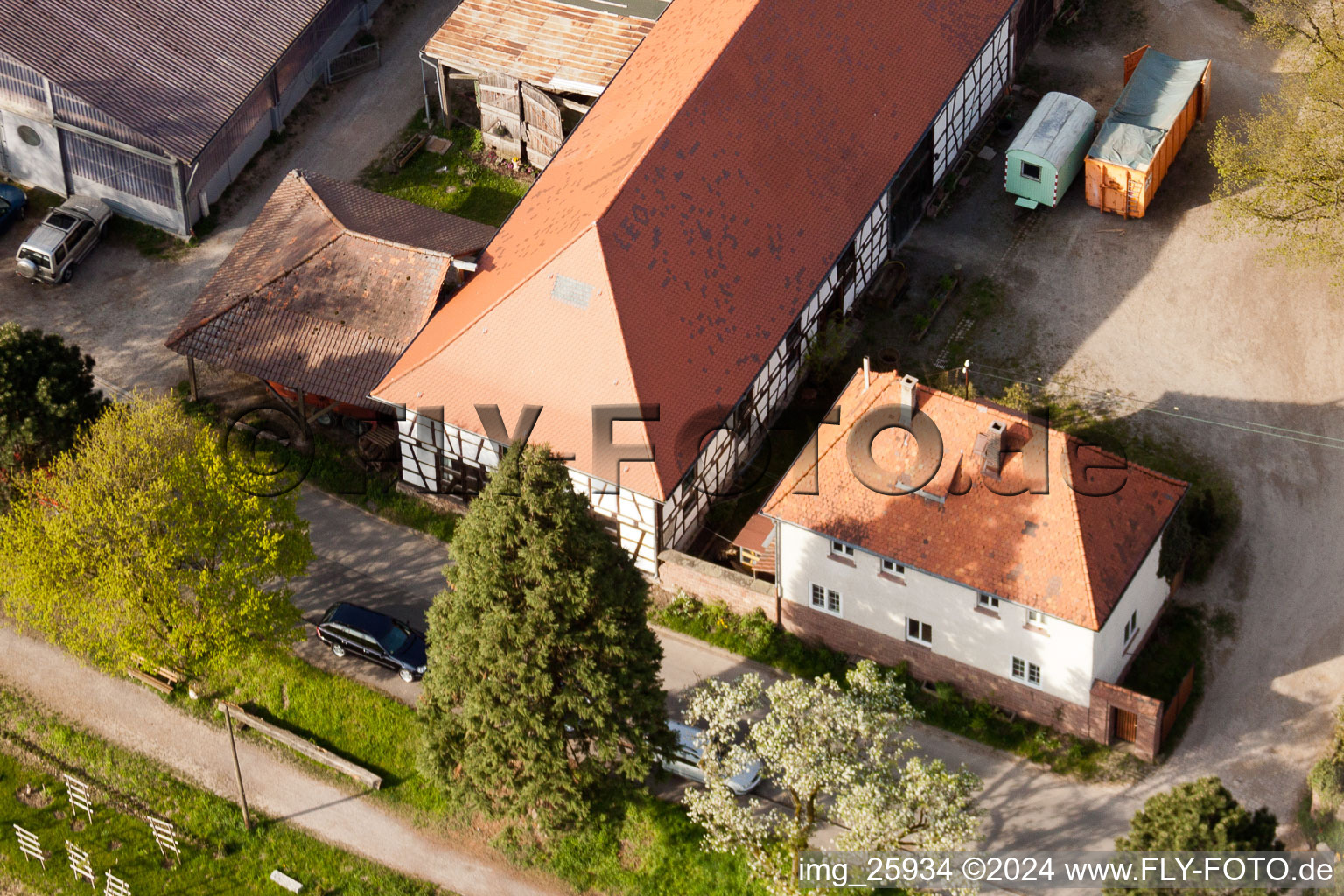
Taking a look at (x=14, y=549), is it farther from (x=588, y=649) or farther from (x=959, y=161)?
(x=959, y=161)

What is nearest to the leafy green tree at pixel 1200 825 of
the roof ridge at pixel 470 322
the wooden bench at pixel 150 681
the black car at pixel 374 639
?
the black car at pixel 374 639

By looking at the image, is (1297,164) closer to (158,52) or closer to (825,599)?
(825,599)

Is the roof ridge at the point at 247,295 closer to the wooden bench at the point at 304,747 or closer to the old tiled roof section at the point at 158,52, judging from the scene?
the old tiled roof section at the point at 158,52

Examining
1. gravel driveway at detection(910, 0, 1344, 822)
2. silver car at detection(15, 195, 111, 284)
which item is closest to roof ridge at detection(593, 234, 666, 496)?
gravel driveway at detection(910, 0, 1344, 822)

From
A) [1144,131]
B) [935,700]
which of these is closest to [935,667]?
[935,700]

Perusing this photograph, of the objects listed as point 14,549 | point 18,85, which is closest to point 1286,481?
point 14,549

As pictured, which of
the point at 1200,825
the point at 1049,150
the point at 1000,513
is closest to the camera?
the point at 1200,825
